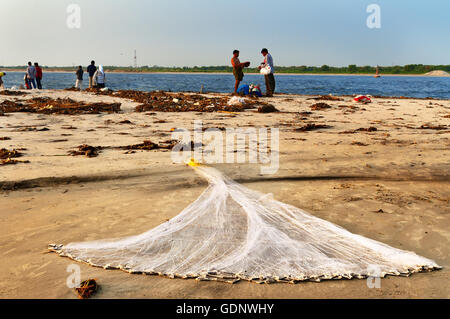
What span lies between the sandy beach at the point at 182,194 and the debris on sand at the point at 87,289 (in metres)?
0.05

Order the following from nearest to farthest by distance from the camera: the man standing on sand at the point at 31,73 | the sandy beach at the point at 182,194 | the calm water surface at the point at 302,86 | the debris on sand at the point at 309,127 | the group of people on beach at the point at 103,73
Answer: the sandy beach at the point at 182,194 < the debris on sand at the point at 309,127 < the group of people on beach at the point at 103,73 < the man standing on sand at the point at 31,73 < the calm water surface at the point at 302,86

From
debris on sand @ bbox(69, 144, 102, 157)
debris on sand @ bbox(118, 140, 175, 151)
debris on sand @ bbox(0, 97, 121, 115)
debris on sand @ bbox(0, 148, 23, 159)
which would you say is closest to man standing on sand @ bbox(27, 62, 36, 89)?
debris on sand @ bbox(0, 97, 121, 115)

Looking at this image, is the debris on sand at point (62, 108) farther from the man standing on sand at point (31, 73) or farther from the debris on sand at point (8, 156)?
the man standing on sand at point (31, 73)

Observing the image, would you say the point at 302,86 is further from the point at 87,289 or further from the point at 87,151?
the point at 87,289

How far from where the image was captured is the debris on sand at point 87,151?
6.13 metres

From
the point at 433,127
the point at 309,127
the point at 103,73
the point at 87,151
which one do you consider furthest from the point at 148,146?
the point at 103,73

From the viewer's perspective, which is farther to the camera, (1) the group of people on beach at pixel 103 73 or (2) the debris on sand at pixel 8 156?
(1) the group of people on beach at pixel 103 73

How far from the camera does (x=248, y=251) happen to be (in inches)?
108

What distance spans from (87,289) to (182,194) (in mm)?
2189

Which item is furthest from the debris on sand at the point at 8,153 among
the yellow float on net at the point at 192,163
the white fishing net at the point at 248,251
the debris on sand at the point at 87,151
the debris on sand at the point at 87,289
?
the debris on sand at the point at 87,289

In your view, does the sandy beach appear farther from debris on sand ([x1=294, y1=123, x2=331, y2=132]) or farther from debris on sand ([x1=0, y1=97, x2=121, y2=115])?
debris on sand ([x1=0, y1=97, x2=121, y2=115])

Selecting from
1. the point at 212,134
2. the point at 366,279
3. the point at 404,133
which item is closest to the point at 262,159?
the point at 212,134

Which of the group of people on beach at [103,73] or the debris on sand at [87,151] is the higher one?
the group of people on beach at [103,73]
